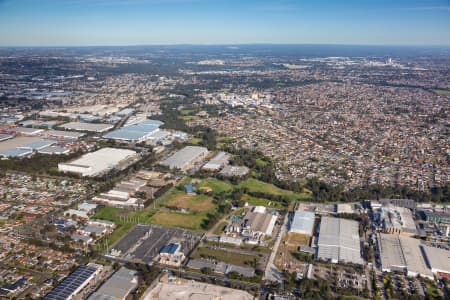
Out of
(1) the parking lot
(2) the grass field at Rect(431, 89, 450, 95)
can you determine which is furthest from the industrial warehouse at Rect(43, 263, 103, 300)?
(2) the grass field at Rect(431, 89, 450, 95)

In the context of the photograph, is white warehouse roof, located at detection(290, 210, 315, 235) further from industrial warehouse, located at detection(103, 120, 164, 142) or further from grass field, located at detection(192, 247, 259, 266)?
industrial warehouse, located at detection(103, 120, 164, 142)

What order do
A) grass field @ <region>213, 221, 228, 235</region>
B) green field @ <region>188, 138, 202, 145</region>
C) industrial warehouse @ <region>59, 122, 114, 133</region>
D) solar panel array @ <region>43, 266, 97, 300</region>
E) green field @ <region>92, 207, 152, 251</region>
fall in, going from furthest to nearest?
industrial warehouse @ <region>59, 122, 114, 133</region> < green field @ <region>188, 138, 202, 145</region> < grass field @ <region>213, 221, 228, 235</region> < green field @ <region>92, 207, 152, 251</region> < solar panel array @ <region>43, 266, 97, 300</region>

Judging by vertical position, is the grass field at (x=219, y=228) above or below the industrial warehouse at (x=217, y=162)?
below

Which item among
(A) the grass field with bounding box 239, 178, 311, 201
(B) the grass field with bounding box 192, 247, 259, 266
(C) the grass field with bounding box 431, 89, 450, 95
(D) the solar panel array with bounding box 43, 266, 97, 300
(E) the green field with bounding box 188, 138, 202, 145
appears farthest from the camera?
(C) the grass field with bounding box 431, 89, 450, 95

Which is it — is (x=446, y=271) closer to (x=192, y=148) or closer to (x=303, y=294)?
(x=303, y=294)

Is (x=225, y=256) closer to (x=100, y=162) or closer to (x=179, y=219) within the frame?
(x=179, y=219)

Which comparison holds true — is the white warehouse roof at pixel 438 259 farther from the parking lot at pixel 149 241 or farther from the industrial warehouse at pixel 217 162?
the industrial warehouse at pixel 217 162

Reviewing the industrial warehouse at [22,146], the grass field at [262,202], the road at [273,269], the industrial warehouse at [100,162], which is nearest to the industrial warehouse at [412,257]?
the road at [273,269]
